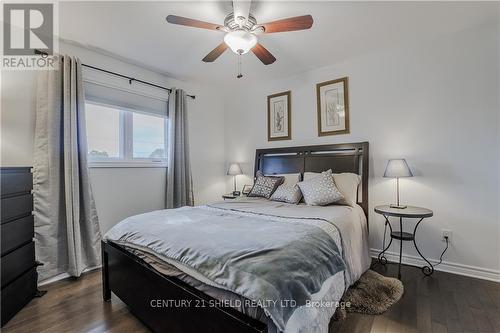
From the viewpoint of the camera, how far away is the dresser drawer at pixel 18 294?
1.75 meters

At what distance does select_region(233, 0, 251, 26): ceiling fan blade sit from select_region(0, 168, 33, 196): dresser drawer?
6.98 ft

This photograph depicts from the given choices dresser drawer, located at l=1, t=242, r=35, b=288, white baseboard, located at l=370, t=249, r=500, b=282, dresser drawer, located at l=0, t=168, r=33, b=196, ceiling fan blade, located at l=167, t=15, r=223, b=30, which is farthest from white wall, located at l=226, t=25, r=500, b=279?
dresser drawer, located at l=1, t=242, r=35, b=288

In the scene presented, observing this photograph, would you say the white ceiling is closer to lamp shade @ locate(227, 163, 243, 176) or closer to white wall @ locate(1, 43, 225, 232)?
white wall @ locate(1, 43, 225, 232)

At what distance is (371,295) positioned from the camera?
2061mm

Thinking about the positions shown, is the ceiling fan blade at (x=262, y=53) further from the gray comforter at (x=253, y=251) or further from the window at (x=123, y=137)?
the window at (x=123, y=137)

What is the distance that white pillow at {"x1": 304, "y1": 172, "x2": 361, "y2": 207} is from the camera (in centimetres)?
275

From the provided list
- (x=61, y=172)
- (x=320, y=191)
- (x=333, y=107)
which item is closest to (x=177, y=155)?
(x=61, y=172)

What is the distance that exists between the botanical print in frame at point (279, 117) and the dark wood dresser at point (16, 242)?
9.99 feet

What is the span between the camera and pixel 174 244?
1467mm

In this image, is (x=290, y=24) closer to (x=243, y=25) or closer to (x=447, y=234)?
(x=243, y=25)

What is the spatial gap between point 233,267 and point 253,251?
147mm

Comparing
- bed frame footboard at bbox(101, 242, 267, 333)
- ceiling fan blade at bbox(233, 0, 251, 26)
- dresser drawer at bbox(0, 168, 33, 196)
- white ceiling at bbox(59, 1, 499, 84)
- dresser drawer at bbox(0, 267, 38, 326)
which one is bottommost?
dresser drawer at bbox(0, 267, 38, 326)

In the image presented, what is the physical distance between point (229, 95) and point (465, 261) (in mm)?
4074

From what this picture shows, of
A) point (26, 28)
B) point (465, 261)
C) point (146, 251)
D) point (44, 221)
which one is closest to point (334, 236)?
point (146, 251)
